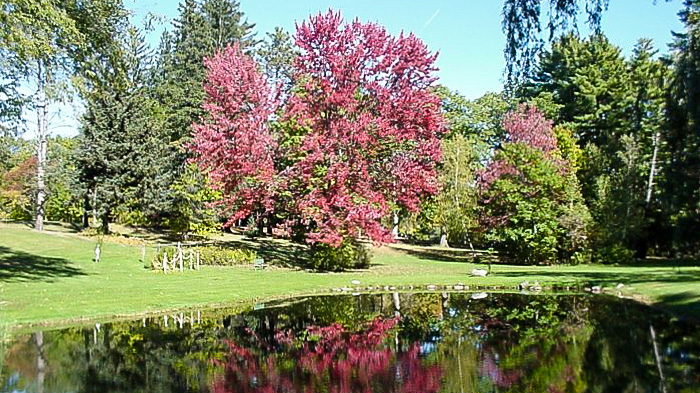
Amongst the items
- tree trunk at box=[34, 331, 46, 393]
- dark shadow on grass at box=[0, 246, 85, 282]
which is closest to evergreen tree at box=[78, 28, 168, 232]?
dark shadow on grass at box=[0, 246, 85, 282]

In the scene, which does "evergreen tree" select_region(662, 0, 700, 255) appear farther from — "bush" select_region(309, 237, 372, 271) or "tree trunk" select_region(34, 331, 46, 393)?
"bush" select_region(309, 237, 372, 271)

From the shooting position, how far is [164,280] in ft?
77.2

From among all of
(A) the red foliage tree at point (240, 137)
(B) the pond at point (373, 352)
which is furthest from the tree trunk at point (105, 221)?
(B) the pond at point (373, 352)

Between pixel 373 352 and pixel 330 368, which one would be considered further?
pixel 373 352

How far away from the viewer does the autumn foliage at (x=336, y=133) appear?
27781 mm

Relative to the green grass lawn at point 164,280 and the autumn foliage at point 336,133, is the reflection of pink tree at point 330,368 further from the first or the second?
the autumn foliage at point 336,133

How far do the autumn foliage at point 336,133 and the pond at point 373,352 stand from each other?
36.5 ft

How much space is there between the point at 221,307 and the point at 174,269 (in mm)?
10455

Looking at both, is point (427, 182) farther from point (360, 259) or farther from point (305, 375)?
point (305, 375)

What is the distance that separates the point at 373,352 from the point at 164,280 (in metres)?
13.8

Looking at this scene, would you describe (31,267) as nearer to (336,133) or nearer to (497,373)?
(336,133)

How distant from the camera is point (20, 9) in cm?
1638

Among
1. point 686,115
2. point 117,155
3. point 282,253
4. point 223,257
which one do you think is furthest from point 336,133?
point 117,155

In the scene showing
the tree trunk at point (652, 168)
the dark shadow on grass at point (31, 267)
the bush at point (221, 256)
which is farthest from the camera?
the tree trunk at point (652, 168)
